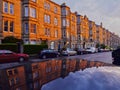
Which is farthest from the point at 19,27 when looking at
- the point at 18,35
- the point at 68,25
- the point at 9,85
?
the point at 9,85

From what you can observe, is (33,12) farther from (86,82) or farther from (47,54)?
(86,82)

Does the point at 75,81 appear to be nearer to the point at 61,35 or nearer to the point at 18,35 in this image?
the point at 18,35

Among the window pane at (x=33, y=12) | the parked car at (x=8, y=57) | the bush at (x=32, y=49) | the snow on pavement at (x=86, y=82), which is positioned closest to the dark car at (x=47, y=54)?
the bush at (x=32, y=49)

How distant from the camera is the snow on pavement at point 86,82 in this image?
241 centimetres

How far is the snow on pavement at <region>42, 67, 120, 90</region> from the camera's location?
7.90 feet

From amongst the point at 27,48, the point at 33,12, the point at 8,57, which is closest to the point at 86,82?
the point at 8,57

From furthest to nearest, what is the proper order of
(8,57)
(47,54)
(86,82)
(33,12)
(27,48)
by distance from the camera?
(33,12)
(27,48)
(47,54)
(8,57)
(86,82)

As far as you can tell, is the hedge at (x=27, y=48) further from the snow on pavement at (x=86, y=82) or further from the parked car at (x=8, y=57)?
the snow on pavement at (x=86, y=82)

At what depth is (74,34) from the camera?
209ft

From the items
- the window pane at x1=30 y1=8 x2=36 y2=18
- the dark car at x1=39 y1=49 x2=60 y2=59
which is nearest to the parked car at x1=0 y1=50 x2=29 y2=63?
the dark car at x1=39 y1=49 x2=60 y2=59

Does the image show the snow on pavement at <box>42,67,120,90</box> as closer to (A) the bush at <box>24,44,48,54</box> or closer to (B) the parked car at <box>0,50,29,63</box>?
(B) the parked car at <box>0,50,29,63</box>

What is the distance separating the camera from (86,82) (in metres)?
2.57

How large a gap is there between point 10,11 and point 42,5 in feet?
34.4

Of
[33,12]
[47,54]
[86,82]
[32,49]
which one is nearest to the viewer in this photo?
[86,82]
